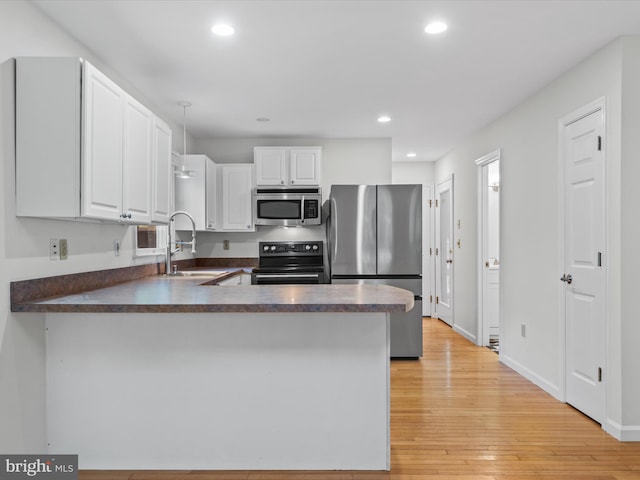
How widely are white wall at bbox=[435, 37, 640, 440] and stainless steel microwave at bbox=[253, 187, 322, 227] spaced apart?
1925 mm

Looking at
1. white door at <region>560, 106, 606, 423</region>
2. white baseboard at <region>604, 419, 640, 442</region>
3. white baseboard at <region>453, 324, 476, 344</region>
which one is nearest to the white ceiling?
white door at <region>560, 106, 606, 423</region>

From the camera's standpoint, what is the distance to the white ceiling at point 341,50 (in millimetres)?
2340

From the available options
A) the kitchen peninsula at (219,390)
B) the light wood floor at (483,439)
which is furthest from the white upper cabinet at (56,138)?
the light wood floor at (483,439)

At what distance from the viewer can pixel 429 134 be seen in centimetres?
507

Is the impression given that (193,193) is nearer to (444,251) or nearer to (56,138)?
(56,138)

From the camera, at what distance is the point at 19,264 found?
81.6 inches

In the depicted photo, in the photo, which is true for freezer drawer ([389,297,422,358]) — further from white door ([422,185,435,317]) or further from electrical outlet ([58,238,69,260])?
electrical outlet ([58,238,69,260])

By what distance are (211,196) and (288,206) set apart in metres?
0.88

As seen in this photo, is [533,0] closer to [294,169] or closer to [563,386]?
[563,386]

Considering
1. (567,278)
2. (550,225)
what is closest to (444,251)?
(550,225)

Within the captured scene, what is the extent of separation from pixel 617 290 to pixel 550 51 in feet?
5.38

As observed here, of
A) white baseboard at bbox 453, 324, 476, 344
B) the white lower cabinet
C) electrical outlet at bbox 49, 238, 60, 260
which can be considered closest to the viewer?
electrical outlet at bbox 49, 238, 60, 260

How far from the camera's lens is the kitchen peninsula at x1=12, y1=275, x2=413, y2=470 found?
219cm

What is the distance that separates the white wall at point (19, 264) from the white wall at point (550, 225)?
3.34 meters
